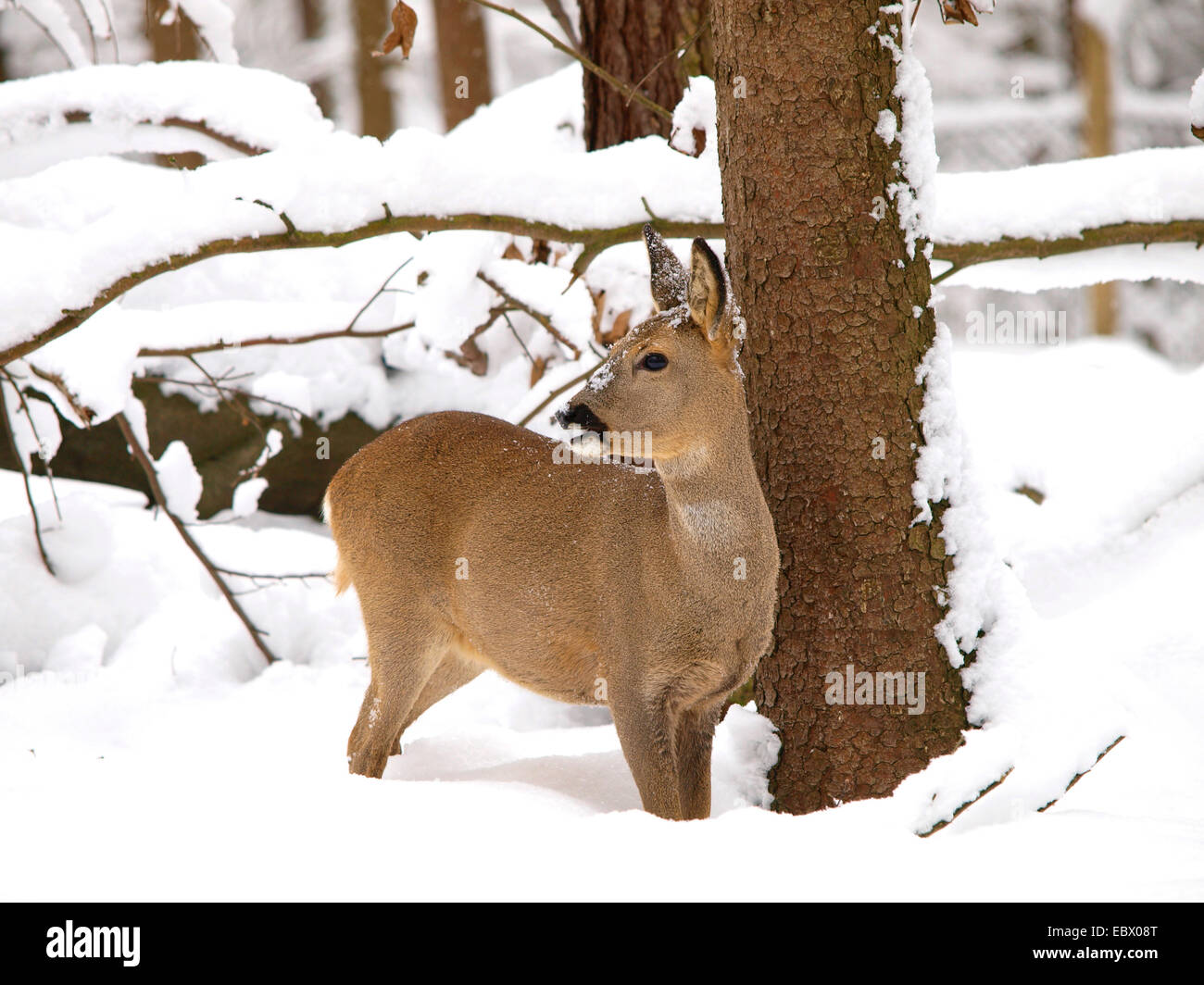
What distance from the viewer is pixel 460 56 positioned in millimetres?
10586

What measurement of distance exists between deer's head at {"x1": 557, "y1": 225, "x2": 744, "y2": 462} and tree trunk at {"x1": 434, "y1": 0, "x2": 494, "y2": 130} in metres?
7.64

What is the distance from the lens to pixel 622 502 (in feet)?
12.2

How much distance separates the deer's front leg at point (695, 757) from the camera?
146 inches

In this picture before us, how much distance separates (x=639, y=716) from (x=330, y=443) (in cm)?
489

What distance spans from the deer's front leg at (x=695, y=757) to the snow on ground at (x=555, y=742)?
6.0 inches

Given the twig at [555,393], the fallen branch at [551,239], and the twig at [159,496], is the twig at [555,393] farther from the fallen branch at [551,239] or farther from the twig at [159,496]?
the twig at [159,496]

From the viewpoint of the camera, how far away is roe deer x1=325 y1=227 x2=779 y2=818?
344cm

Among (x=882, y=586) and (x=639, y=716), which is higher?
(x=882, y=586)

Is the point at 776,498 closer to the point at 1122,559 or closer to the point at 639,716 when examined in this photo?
the point at 639,716

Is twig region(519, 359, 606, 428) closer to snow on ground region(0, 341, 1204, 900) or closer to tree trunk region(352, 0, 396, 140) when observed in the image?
snow on ground region(0, 341, 1204, 900)

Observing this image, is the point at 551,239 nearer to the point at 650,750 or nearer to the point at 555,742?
the point at 650,750

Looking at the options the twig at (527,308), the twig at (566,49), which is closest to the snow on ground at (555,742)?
the twig at (527,308)

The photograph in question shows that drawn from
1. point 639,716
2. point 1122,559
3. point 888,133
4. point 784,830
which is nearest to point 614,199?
point 888,133

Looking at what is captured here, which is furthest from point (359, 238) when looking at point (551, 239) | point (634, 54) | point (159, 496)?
point (634, 54)
